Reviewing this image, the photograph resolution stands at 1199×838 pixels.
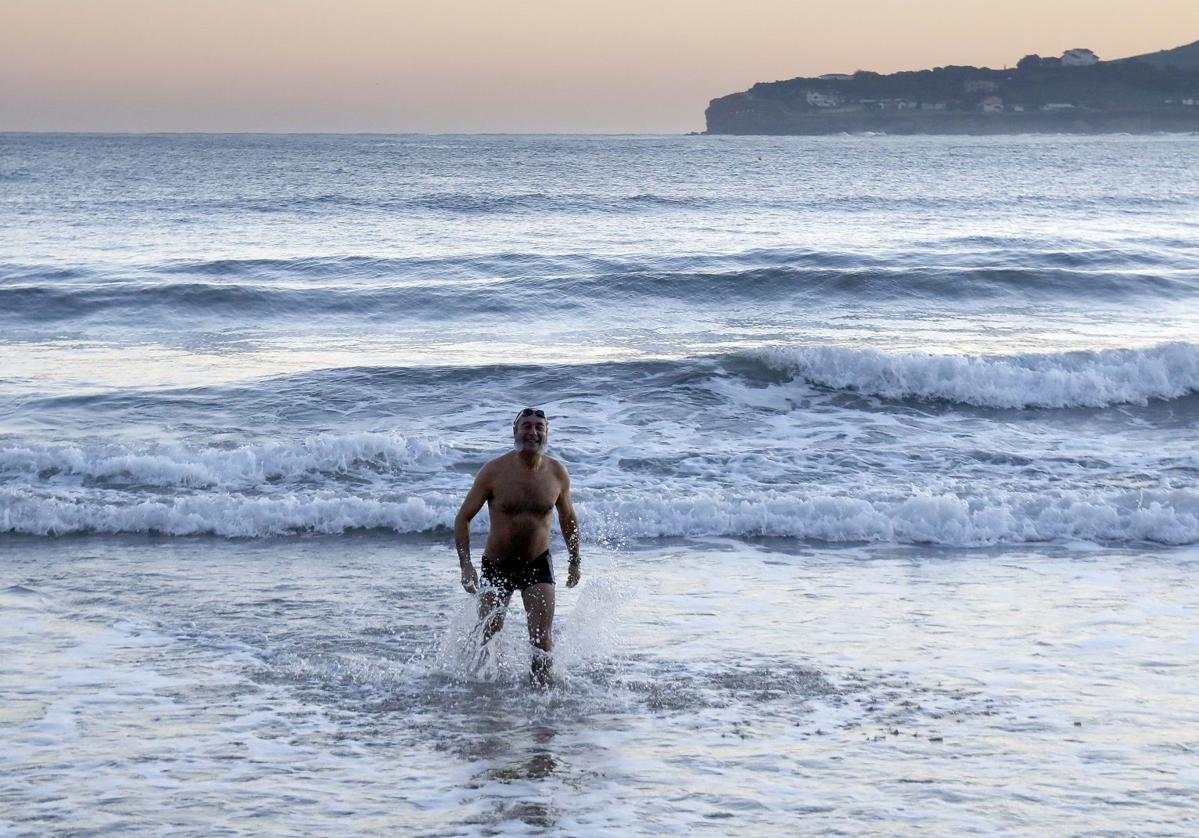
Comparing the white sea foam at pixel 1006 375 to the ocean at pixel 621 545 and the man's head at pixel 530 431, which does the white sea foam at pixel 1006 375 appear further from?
the man's head at pixel 530 431

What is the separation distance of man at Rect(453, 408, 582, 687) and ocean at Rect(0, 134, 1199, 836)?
0.42m

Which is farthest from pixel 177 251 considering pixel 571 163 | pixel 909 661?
pixel 571 163

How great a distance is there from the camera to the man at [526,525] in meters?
7.66

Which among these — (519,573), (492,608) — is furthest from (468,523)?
(492,608)

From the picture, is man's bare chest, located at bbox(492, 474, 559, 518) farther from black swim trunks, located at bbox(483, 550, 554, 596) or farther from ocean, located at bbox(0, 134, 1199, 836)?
ocean, located at bbox(0, 134, 1199, 836)

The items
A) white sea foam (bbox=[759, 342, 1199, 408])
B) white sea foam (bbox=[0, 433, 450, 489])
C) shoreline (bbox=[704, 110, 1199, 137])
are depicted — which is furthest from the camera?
shoreline (bbox=[704, 110, 1199, 137])

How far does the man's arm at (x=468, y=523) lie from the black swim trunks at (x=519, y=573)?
221 mm

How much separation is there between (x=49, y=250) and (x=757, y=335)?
Answer: 19582 millimetres

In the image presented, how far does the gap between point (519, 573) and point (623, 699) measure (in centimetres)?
96

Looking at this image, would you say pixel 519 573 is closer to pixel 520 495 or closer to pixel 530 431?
pixel 520 495

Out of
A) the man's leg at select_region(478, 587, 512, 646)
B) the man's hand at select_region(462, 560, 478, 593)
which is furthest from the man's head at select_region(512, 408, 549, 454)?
the man's leg at select_region(478, 587, 512, 646)

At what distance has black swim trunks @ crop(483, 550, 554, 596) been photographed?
7727mm

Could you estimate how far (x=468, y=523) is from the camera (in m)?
7.54

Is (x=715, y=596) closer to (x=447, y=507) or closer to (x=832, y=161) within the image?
(x=447, y=507)
